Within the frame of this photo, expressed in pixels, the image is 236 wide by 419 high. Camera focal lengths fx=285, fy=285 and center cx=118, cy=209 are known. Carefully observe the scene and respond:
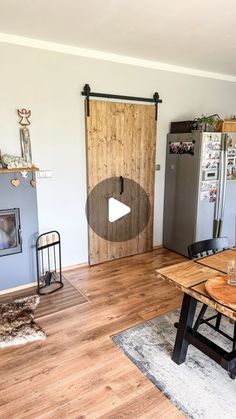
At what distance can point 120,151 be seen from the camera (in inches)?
143

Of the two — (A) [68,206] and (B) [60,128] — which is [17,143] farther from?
(A) [68,206]

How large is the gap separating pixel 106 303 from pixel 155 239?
5.51ft

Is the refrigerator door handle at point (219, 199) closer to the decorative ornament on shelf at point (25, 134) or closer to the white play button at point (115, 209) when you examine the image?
the white play button at point (115, 209)

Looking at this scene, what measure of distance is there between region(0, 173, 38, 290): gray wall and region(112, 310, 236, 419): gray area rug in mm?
1322

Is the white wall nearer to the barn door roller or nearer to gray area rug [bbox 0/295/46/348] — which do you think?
the barn door roller

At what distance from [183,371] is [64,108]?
2755 mm

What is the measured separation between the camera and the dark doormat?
275 centimetres

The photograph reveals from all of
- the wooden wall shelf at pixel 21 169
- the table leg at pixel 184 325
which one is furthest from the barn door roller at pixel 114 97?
the table leg at pixel 184 325

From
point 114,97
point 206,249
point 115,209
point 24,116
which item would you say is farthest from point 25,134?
point 206,249

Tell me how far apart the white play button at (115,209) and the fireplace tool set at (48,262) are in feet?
2.48

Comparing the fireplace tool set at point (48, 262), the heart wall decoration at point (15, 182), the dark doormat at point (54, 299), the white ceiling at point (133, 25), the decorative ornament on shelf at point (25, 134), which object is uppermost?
the white ceiling at point (133, 25)

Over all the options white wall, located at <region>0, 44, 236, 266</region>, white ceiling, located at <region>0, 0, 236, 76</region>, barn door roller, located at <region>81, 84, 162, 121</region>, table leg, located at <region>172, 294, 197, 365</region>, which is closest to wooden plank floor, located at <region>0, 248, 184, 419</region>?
table leg, located at <region>172, 294, 197, 365</region>

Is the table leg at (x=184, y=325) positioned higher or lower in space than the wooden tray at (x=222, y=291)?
lower

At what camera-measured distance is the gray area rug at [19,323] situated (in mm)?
2297
